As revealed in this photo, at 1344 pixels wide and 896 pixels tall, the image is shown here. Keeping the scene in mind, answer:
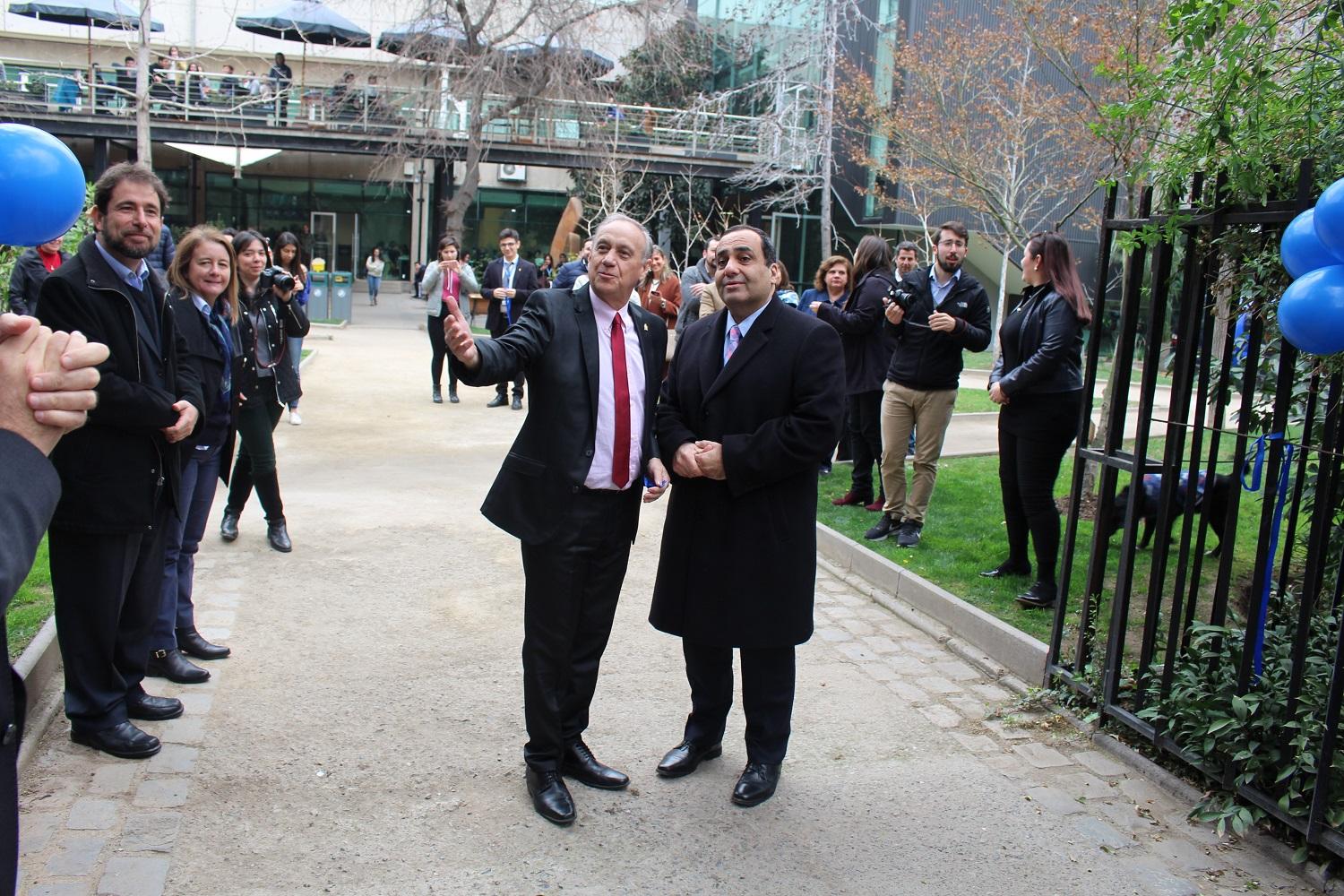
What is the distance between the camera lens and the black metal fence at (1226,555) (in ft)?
12.6

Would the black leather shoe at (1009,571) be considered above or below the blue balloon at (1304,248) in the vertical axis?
below

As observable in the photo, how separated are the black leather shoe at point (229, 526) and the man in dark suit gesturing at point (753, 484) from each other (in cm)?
411

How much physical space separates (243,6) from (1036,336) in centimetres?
3547

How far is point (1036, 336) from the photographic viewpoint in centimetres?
644

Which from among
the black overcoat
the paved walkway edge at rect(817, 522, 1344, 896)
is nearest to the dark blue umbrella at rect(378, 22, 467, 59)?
the paved walkway edge at rect(817, 522, 1344, 896)

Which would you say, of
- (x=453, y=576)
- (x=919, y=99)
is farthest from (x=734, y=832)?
(x=919, y=99)

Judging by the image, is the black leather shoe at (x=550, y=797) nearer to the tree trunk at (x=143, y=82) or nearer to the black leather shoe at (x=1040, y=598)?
the black leather shoe at (x=1040, y=598)

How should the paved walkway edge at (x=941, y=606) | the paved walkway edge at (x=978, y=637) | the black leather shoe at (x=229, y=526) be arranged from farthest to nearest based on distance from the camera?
the black leather shoe at (x=229, y=526) → the paved walkway edge at (x=941, y=606) → the paved walkway edge at (x=978, y=637)

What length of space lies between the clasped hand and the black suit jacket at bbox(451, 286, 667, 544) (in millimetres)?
337

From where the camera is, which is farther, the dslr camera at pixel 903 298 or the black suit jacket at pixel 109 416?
the dslr camera at pixel 903 298

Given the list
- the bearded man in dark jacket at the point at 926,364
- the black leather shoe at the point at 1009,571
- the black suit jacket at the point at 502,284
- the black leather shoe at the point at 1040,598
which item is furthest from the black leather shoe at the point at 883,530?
the black suit jacket at the point at 502,284

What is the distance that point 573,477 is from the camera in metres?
3.98

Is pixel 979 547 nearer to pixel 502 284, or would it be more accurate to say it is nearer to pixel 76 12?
pixel 502 284

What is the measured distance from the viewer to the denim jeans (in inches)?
195
